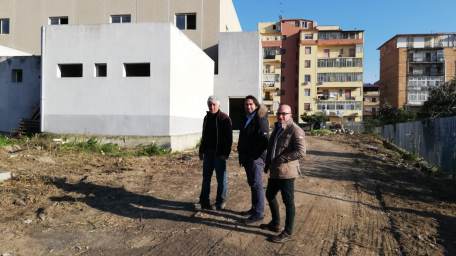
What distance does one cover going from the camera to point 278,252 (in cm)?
507

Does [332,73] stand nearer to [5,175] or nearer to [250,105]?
[5,175]

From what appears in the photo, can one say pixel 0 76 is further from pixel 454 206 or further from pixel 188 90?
pixel 454 206

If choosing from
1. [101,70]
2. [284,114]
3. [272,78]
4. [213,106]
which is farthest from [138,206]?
[272,78]

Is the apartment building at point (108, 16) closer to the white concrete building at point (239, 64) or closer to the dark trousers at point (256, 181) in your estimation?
the white concrete building at point (239, 64)

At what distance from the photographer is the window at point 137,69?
1822cm

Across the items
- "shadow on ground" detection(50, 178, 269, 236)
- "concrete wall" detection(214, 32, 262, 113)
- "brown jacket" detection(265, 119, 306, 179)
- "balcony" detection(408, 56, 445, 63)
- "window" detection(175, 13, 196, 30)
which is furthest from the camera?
"balcony" detection(408, 56, 445, 63)

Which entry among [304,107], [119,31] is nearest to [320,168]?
[119,31]

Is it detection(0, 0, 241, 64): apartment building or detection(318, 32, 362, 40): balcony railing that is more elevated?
detection(318, 32, 362, 40): balcony railing

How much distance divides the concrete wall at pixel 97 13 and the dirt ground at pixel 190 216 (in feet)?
56.2

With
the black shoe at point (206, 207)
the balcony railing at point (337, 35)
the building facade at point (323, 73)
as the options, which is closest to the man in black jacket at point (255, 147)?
the black shoe at point (206, 207)

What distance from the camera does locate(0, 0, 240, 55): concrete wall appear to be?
88.7ft

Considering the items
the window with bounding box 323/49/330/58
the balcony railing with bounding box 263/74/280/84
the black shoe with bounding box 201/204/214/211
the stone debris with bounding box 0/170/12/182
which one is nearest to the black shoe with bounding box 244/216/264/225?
the black shoe with bounding box 201/204/214/211

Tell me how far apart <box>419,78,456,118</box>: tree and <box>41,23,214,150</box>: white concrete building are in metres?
13.5

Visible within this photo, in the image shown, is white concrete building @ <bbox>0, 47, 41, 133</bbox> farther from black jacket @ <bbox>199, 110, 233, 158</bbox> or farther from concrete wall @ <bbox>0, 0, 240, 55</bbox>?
black jacket @ <bbox>199, 110, 233, 158</bbox>
